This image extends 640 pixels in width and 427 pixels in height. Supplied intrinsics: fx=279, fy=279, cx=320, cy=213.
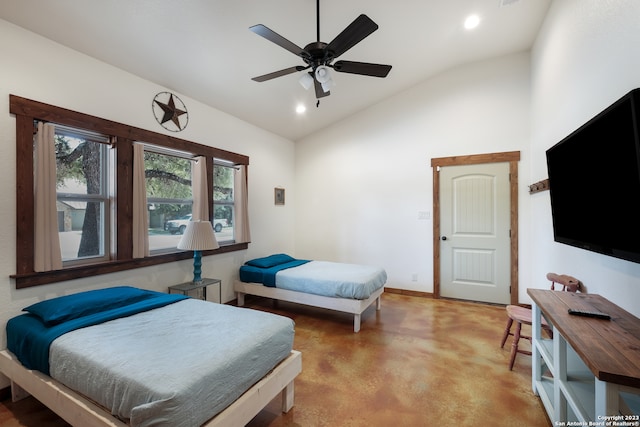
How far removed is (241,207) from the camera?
12.9ft

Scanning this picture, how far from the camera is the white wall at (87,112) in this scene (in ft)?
6.54

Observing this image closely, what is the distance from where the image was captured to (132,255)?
2.72 metres

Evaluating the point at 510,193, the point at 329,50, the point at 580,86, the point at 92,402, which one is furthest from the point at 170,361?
the point at 510,193

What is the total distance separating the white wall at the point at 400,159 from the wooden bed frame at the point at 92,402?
3010mm

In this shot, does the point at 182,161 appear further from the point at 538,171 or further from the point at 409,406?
the point at 538,171

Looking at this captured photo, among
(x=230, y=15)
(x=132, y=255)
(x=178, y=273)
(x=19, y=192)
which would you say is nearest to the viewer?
(x=19, y=192)

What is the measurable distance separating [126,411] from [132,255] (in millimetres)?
1849

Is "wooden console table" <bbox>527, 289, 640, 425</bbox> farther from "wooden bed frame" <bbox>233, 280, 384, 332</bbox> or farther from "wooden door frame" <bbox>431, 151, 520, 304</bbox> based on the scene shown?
"wooden door frame" <bbox>431, 151, 520, 304</bbox>

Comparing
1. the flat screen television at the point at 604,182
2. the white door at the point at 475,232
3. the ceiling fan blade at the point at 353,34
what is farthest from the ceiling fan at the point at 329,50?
the white door at the point at 475,232

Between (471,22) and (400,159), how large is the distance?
6.21ft

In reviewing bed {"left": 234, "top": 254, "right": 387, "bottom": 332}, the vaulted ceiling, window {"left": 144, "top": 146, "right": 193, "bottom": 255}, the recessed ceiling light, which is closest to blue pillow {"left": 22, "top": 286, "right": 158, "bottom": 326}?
window {"left": 144, "top": 146, "right": 193, "bottom": 255}

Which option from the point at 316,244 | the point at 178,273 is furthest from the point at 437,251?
the point at 178,273

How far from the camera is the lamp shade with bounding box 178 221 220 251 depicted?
2.91 meters

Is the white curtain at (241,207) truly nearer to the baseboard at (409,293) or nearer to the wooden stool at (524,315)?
the baseboard at (409,293)
